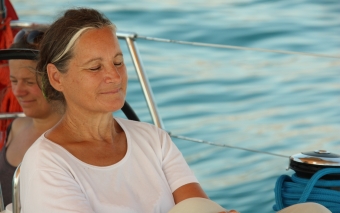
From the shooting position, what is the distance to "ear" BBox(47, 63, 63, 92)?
177 cm

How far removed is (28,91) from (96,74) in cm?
62

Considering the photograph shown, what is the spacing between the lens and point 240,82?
240 inches

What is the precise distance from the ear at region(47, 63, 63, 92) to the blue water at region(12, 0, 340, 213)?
2.46m

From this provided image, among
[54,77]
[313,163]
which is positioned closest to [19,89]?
[54,77]

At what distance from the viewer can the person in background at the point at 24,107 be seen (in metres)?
2.24

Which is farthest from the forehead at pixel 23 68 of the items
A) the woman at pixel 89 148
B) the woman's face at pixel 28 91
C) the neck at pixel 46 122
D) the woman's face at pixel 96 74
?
the woman's face at pixel 96 74

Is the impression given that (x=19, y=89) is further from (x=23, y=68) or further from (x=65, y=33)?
(x=65, y=33)

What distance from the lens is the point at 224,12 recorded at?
7.52m

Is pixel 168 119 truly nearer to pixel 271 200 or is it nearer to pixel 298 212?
pixel 271 200

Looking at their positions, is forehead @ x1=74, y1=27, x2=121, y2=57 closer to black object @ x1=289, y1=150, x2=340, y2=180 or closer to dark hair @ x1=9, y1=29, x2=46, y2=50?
dark hair @ x1=9, y1=29, x2=46, y2=50

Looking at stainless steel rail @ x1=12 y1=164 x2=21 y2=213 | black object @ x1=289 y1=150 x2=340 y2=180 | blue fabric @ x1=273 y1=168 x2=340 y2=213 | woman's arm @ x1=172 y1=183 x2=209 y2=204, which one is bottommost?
blue fabric @ x1=273 y1=168 x2=340 y2=213

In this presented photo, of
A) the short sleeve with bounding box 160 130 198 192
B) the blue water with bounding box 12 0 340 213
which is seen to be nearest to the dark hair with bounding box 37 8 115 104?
the short sleeve with bounding box 160 130 198 192

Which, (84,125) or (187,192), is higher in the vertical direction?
(84,125)

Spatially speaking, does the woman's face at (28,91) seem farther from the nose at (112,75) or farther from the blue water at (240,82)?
the blue water at (240,82)
